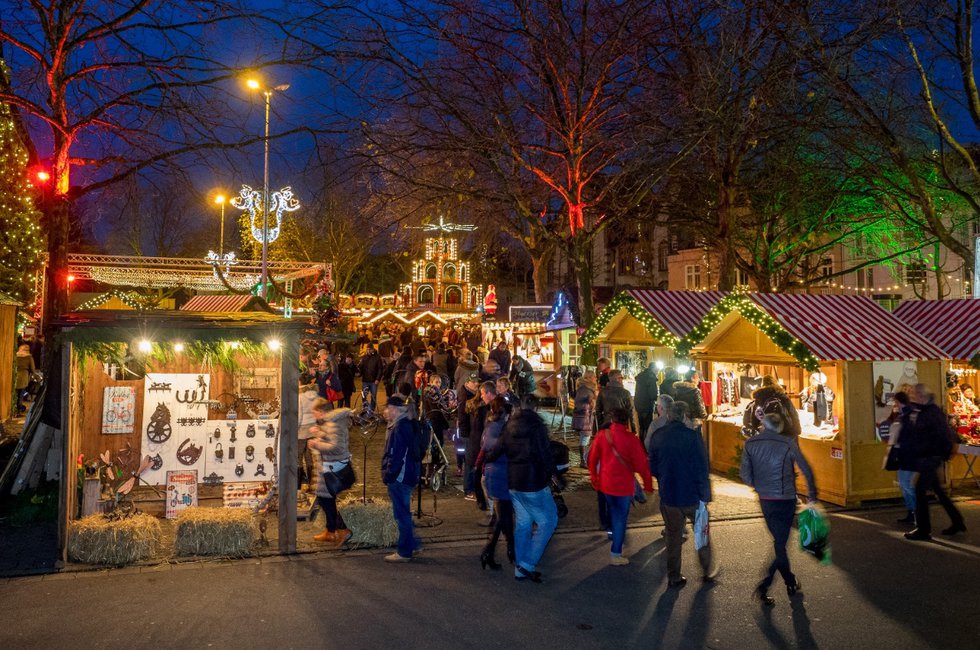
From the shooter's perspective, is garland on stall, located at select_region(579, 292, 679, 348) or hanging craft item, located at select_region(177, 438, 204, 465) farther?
garland on stall, located at select_region(579, 292, 679, 348)

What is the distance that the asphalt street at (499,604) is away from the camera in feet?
16.6

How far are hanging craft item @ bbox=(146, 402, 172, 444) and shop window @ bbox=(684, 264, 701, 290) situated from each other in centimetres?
3520

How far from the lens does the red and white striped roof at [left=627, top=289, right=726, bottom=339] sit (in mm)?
13164

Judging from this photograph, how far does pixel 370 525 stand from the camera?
7.50 m

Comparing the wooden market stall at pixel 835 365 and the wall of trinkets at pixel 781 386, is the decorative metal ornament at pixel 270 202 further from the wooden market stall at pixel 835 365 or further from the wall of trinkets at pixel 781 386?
the wooden market stall at pixel 835 365

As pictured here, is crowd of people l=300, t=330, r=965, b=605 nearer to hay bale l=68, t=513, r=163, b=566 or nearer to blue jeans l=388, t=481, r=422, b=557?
blue jeans l=388, t=481, r=422, b=557

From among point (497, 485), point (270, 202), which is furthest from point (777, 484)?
point (270, 202)

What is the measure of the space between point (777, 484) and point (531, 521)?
2.07m

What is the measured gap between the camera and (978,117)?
48.1ft

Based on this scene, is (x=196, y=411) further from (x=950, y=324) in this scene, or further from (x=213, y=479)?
(x=950, y=324)

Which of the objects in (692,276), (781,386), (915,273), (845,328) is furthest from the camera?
(692,276)

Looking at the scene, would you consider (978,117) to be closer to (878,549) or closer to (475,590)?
(878,549)

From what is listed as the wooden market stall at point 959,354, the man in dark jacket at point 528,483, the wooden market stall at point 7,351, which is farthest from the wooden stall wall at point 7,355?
the wooden market stall at point 959,354

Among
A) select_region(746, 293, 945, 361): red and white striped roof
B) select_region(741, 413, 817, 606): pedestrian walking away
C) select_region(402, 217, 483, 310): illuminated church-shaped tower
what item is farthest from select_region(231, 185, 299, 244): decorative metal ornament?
select_region(402, 217, 483, 310): illuminated church-shaped tower
